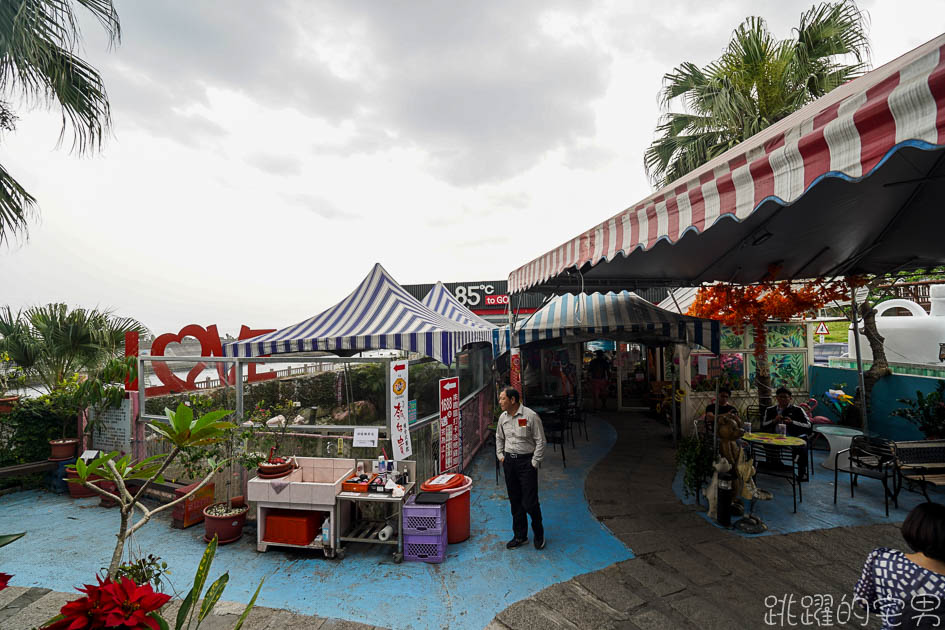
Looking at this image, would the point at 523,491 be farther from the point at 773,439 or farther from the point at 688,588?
the point at 773,439

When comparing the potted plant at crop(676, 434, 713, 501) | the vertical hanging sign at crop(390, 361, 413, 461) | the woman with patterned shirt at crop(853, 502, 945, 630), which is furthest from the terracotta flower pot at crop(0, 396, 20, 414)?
the woman with patterned shirt at crop(853, 502, 945, 630)

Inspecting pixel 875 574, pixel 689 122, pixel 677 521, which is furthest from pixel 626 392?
pixel 875 574

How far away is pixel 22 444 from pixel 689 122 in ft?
49.1

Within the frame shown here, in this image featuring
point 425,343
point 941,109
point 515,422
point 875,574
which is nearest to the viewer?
point 941,109

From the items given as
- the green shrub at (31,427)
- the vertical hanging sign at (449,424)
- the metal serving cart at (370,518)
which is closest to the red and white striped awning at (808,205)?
the vertical hanging sign at (449,424)

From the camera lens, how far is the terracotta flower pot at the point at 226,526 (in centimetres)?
510

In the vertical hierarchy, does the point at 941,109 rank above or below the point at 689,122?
below

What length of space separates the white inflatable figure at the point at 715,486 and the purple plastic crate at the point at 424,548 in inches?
Answer: 131

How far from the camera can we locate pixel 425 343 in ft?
19.2

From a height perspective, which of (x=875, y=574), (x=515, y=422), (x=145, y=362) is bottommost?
(x=875, y=574)

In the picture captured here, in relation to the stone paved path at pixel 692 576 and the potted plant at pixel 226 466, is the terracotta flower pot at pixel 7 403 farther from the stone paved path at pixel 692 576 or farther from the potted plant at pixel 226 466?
the stone paved path at pixel 692 576

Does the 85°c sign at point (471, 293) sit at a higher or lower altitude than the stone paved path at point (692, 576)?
higher

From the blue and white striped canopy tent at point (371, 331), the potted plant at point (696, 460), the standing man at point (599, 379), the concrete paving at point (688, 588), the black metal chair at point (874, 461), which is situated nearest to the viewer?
the concrete paving at point (688, 588)

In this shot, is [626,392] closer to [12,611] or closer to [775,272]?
[775,272]
